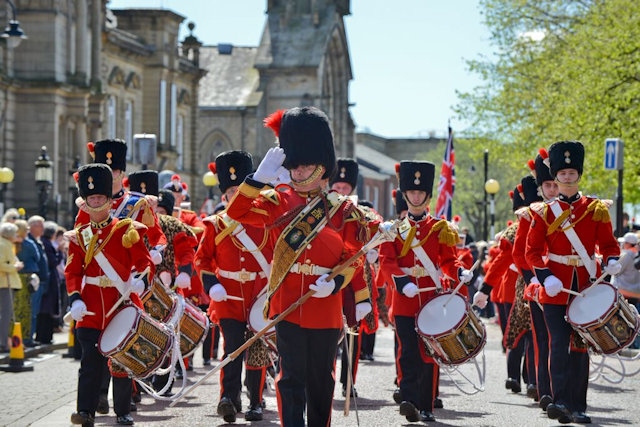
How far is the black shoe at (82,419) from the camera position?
1175 centimetres

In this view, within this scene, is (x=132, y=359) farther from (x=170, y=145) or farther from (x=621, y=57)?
(x=170, y=145)

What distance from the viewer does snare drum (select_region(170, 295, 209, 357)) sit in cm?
1355

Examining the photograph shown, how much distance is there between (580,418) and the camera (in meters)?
12.5

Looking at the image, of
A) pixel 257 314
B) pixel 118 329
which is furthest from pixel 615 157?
pixel 118 329

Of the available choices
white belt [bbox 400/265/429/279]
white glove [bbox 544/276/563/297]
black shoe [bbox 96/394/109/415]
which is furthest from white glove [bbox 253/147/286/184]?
black shoe [bbox 96/394/109/415]

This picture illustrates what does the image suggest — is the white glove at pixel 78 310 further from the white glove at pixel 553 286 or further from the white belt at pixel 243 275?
the white glove at pixel 553 286

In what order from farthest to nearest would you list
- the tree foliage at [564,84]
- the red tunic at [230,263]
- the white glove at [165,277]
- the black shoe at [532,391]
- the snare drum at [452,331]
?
the tree foliage at [564,84]
the black shoe at [532,391]
the white glove at [165,277]
the red tunic at [230,263]
the snare drum at [452,331]

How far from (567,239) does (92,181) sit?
3876mm

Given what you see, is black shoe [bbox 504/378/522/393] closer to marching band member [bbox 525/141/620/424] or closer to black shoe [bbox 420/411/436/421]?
black shoe [bbox 420/411/436/421]

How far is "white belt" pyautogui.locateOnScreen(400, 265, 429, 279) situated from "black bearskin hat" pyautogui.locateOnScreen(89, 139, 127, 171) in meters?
2.63

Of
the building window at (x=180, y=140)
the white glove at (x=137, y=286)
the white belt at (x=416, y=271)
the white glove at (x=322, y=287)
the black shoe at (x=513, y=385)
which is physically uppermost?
the building window at (x=180, y=140)

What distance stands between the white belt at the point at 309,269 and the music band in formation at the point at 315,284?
1 cm

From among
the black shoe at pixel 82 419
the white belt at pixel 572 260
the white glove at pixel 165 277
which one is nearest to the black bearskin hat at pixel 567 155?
the white belt at pixel 572 260

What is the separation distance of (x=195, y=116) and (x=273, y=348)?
197ft
